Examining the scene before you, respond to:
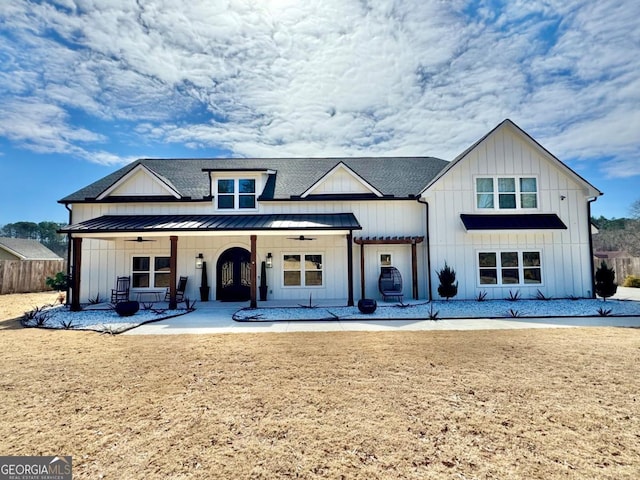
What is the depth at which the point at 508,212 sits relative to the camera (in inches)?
587

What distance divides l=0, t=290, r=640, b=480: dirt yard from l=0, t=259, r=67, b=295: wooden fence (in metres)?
16.4

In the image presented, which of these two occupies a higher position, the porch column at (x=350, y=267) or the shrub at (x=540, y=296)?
the porch column at (x=350, y=267)

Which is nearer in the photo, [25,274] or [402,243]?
[402,243]

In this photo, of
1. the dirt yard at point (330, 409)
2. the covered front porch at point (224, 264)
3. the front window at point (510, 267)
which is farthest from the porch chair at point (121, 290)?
the front window at point (510, 267)

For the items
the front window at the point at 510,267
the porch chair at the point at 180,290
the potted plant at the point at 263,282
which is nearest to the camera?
the porch chair at the point at 180,290

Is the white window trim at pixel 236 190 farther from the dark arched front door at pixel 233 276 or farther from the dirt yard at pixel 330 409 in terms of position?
the dirt yard at pixel 330 409

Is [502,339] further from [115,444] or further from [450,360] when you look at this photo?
[115,444]

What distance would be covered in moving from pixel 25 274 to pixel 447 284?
2472 cm

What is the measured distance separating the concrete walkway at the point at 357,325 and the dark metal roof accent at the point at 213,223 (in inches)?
151

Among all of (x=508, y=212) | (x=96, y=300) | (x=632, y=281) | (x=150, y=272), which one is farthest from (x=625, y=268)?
(x=96, y=300)

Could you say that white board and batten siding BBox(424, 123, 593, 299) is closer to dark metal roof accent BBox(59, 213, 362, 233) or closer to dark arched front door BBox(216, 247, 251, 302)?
dark metal roof accent BBox(59, 213, 362, 233)

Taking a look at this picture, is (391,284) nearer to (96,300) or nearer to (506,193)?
(506,193)

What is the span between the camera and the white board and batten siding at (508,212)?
47.9ft

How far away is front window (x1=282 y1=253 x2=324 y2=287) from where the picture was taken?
1530cm
